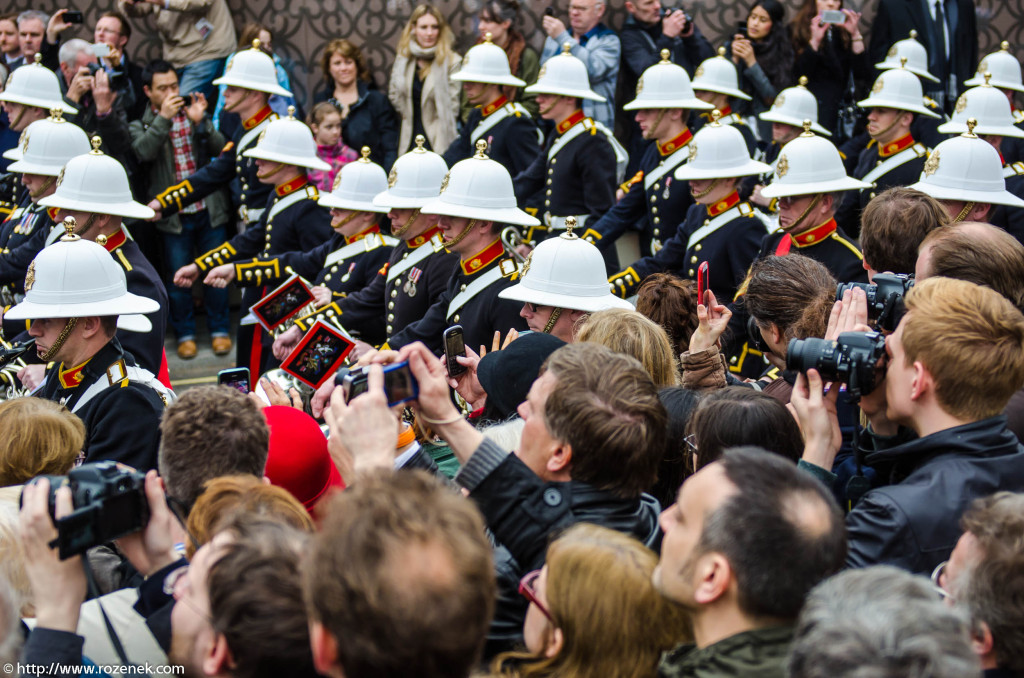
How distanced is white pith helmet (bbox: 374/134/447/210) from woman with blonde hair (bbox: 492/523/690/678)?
4.05m

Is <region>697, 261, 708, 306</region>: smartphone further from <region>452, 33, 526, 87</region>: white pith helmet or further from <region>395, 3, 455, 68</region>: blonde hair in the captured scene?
<region>395, 3, 455, 68</region>: blonde hair

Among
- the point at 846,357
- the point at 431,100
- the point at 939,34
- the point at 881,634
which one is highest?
the point at 881,634

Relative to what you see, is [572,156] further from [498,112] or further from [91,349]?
[91,349]

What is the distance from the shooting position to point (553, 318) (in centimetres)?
448

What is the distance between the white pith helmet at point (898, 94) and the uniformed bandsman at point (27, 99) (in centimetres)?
568

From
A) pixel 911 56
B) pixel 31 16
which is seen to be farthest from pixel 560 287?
pixel 31 16

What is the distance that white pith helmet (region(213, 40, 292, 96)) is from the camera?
8.02m

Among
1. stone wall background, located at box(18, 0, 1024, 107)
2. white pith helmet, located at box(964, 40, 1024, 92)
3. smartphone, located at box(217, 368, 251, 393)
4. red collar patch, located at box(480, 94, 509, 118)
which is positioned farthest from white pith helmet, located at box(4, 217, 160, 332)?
white pith helmet, located at box(964, 40, 1024, 92)

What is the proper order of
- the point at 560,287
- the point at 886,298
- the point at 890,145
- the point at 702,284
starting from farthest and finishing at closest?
the point at 890,145
the point at 560,287
the point at 702,284
the point at 886,298

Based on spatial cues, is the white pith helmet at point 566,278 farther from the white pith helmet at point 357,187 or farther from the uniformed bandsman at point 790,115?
the uniformed bandsman at point 790,115

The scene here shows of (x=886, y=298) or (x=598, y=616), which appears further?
(x=886, y=298)

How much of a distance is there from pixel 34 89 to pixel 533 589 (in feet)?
23.1

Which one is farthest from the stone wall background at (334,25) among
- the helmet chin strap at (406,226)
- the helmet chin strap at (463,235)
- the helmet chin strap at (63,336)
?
the helmet chin strap at (63,336)

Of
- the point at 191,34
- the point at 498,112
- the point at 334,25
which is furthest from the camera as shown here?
the point at 334,25
